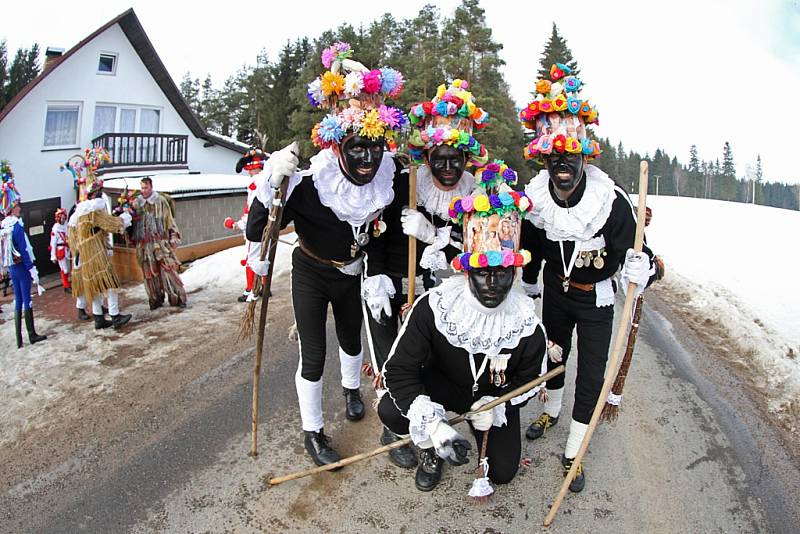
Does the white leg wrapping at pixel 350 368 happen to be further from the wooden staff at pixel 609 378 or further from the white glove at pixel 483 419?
the wooden staff at pixel 609 378

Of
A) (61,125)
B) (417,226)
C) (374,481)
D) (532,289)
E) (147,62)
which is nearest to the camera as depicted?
(417,226)

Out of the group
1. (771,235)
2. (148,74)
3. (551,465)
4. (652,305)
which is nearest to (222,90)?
(148,74)

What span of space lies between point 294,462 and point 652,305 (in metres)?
6.06

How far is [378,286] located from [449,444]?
128cm

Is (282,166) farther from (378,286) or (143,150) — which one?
(143,150)

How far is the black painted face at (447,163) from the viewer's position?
12.1 feet

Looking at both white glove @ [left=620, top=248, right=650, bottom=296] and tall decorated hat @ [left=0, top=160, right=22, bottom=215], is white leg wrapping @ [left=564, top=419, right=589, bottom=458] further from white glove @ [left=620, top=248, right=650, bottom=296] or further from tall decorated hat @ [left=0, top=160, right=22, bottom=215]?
tall decorated hat @ [left=0, top=160, right=22, bottom=215]

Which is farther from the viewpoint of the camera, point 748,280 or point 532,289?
point 748,280

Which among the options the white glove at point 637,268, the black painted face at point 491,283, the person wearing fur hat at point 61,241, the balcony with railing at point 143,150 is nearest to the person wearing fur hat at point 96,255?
the person wearing fur hat at point 61,241

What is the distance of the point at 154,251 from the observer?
789 centimetres

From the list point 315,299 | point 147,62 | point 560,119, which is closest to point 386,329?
point 315,299

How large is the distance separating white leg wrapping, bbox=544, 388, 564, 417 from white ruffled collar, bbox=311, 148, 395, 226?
1972 millimetres

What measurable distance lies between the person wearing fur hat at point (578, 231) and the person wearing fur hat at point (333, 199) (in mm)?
975

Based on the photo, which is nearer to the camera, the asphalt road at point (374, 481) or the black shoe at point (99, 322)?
the asphalt road at point (374, 481)
